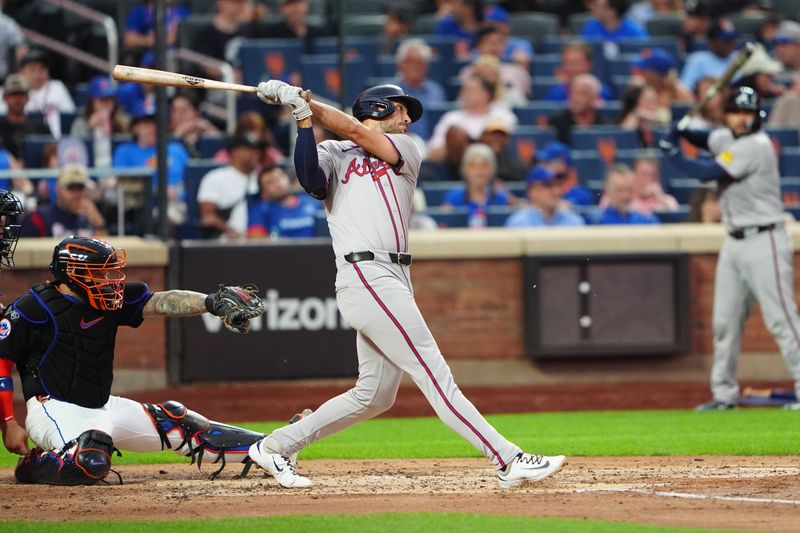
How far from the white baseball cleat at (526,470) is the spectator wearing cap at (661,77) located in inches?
360

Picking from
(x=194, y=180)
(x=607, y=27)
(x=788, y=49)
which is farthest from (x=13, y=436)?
(x=788, y=49)

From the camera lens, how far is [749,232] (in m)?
9.60

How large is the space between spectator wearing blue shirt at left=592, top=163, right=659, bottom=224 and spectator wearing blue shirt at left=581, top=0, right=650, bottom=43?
12.8ft

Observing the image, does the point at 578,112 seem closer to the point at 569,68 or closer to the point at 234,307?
the point at 569,68

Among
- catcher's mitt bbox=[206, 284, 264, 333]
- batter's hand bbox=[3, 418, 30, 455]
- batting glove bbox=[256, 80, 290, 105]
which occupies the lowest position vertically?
batter's hand bbox=[3, 418, 30, 455]

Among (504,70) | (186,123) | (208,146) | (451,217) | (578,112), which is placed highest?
(504,70)

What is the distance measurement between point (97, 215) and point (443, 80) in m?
4.81

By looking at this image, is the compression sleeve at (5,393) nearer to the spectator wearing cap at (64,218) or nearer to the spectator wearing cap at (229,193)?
the spectator wearing cap at (64,218)

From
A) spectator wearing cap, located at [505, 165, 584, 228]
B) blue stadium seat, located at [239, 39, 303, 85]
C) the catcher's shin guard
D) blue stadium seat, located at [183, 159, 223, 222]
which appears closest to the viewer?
the catcher's shin guard

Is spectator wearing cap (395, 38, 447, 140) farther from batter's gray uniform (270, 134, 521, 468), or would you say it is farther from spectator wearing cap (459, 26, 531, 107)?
batter's gray uniform (270, 134, 521, 468)

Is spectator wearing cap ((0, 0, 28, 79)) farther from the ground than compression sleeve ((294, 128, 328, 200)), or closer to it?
farther from the ground

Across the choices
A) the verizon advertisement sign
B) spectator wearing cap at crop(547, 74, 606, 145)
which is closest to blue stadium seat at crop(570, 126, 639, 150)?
spectator wearing cap at crop(547, 74, 606, 145)

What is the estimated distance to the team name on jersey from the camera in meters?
6.20

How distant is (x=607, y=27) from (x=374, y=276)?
10762 millimetres
